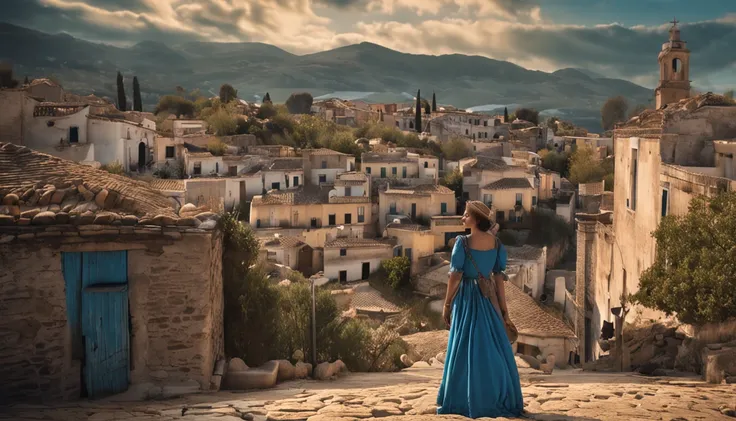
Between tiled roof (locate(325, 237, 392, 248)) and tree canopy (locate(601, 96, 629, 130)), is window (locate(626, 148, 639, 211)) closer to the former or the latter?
tiled roof (locate(325, 237, 392, 248))

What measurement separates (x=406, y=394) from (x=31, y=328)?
387 cm

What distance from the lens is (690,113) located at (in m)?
14.6

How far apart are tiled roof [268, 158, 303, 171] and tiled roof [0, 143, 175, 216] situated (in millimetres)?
36432

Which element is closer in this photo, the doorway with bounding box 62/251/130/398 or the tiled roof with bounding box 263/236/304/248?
the doorway with bounding box 62/251/130/398

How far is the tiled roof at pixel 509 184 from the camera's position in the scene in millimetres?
45656

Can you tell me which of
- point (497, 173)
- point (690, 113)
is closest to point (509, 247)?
point (497, 173)

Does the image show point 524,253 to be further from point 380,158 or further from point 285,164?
point 285,164

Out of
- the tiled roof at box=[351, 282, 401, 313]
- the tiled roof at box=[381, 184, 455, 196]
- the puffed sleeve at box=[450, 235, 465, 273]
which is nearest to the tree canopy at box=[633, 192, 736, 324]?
the puffed sleeve at box=[450, 235, 465, 273]

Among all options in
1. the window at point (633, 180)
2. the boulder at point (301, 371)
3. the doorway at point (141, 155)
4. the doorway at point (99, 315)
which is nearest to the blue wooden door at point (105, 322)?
the doorway at point (99, 315)

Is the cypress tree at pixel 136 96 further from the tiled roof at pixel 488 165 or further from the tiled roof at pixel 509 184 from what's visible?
the tiled roof at pixel 509 184

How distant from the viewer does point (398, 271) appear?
118ft

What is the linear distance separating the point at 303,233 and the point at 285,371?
99.5 feet

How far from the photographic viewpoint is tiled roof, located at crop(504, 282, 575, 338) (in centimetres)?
1972

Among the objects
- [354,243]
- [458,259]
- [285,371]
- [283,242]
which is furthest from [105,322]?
[354,243]
